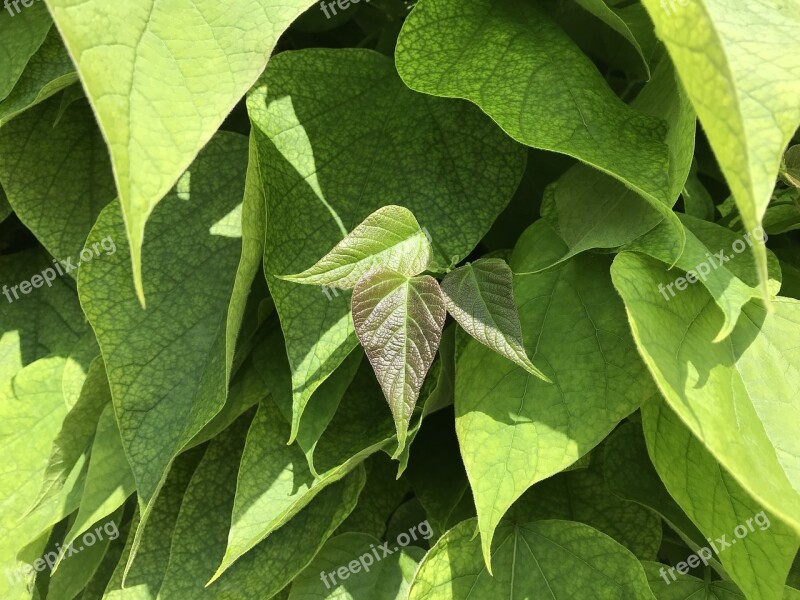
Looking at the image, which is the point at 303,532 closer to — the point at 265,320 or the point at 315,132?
the point at 265,320

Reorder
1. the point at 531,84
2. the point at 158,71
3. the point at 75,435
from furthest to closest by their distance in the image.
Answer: the point at 75,435, the point at 531,84, the point at 158,71

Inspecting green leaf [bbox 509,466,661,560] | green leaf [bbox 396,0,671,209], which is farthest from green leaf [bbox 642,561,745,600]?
green leaf [bbox 396,0,671,209]

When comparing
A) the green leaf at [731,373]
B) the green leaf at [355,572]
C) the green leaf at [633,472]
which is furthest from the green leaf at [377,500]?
the green leaf at [731,373]

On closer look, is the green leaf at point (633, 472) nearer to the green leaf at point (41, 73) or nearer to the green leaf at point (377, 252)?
the green leaf at point (377, 252)

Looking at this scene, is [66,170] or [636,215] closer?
[636,215]

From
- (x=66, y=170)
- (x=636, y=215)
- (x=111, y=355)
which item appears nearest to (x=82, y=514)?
(x=111, y=355)

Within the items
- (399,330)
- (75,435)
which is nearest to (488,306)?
(399,330)

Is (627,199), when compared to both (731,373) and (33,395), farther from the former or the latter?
(33,395)
